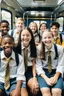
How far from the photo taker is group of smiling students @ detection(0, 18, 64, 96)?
2896 millimetres

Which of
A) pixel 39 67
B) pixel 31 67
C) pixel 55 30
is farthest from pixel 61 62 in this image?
pixel 55 30

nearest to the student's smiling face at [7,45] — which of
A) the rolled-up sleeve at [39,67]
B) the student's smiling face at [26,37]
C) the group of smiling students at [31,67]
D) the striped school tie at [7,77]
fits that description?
the group of smiling students at [31,67]

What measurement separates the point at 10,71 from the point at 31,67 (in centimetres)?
42

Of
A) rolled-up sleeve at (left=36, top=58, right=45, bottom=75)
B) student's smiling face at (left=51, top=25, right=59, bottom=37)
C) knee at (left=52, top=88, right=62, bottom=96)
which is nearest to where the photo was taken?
knee at (left=52, top=88, right=62, bottom=96)

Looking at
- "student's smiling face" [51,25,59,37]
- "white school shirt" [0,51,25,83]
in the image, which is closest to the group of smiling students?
"white school shirt" [0,51,25,83]

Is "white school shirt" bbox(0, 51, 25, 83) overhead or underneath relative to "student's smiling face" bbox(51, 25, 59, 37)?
underneath

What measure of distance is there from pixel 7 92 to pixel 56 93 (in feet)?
2.14

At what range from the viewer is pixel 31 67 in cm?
326

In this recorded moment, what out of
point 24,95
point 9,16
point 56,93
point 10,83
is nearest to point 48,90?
point 56,93

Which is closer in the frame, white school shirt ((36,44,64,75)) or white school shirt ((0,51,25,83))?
white school shirt ((0,51,25,83))

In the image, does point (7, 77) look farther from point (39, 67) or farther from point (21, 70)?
point (39, 67)

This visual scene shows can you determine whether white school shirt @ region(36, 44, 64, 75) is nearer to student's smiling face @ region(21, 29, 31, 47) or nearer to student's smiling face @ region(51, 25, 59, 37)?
student's smiling face @ region(21, 29, 31, 47)

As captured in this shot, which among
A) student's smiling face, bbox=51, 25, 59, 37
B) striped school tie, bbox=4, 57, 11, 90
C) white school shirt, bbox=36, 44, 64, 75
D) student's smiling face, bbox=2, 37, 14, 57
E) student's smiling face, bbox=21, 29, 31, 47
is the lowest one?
striped school tie, bbox=4, 57, 11, 90

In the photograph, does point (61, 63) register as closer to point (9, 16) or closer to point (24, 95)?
point (24, 95)
